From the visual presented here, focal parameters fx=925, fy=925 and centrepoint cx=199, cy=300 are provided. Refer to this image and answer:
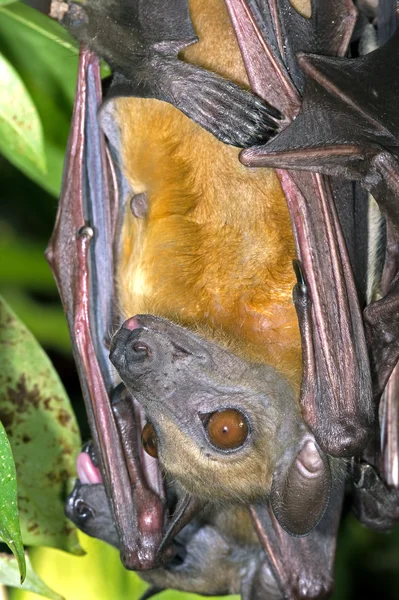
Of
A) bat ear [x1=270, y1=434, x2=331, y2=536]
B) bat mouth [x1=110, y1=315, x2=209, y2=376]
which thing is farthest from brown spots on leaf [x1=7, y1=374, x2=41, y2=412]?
bat ear [x1=270, y1=434, x2=331, y2=536]

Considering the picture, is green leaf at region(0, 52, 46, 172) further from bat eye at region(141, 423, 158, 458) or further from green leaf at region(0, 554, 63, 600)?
green leaf at region(0, 554, 63, 600)

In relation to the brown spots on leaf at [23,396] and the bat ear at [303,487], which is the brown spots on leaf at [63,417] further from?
the bat ear at [303,487]

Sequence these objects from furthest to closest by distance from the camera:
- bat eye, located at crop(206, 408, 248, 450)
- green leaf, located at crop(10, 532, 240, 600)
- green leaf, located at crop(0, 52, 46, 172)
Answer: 1. green leaf, located at crop(10, 532, 240, 600)
2. green leaf, located at crop(0, 52, 46, 172)
3. bat eye, located at crop(206, 408, 248, 450)

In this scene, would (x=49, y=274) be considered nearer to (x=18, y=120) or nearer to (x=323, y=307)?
(x=18, y=120)

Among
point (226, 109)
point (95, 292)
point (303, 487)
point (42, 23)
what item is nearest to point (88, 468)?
point (95, 292)

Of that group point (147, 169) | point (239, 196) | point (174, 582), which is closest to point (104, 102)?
point (147, 169)

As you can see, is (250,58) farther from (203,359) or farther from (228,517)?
(228,517)
